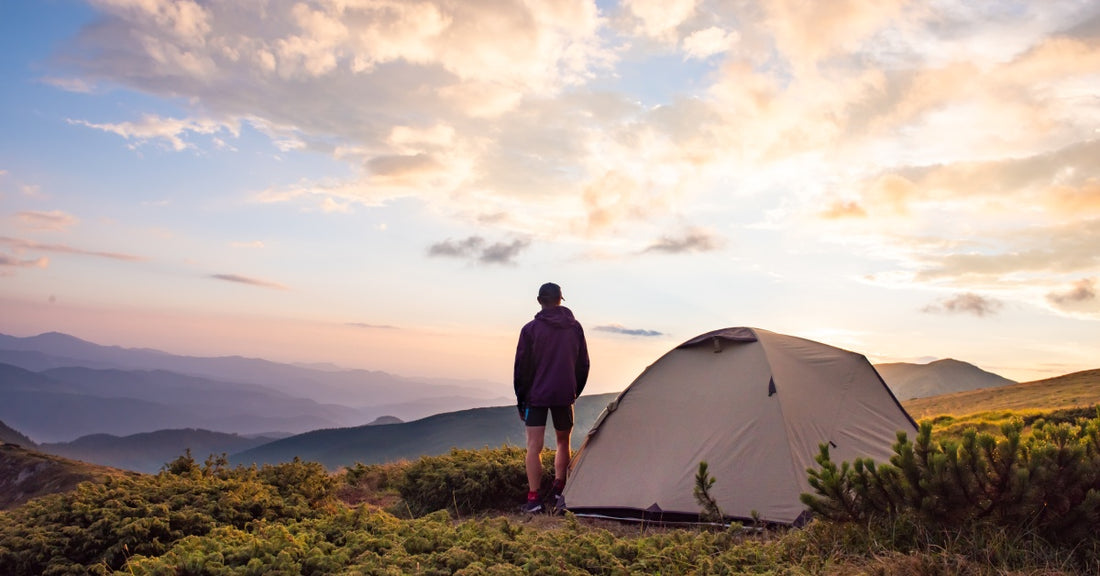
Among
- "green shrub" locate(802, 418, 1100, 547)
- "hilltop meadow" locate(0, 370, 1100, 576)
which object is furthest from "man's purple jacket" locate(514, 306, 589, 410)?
"green shrub" locate(802, 418, 1100, 547)

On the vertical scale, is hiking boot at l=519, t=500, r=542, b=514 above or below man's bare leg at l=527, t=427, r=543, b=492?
below

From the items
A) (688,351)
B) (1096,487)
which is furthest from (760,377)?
(1096,487)

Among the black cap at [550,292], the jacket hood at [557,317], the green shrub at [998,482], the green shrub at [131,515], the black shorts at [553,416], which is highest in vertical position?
the black cap at [550,292]

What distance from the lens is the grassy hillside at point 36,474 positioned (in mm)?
12750

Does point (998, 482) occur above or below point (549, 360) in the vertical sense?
below

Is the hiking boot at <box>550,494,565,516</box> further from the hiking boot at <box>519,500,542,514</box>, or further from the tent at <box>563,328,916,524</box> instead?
the hiking boot at <box>519,500,542,514</box>

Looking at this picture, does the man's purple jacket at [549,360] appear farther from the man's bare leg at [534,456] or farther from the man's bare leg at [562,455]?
the man's bare leg at [562,455]

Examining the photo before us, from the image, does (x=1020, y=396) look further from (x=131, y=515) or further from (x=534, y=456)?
(x=131, y=515)

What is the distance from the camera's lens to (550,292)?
10.2 meters

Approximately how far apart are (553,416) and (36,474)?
10.8m

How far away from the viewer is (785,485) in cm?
884

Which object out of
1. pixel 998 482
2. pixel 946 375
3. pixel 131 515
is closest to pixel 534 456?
pixel 131 515

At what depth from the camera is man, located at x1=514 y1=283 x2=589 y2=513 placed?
1002 cm

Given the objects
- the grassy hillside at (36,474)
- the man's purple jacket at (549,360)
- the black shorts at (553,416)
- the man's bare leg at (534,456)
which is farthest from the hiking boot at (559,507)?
the grassy hillside at (36,474)
